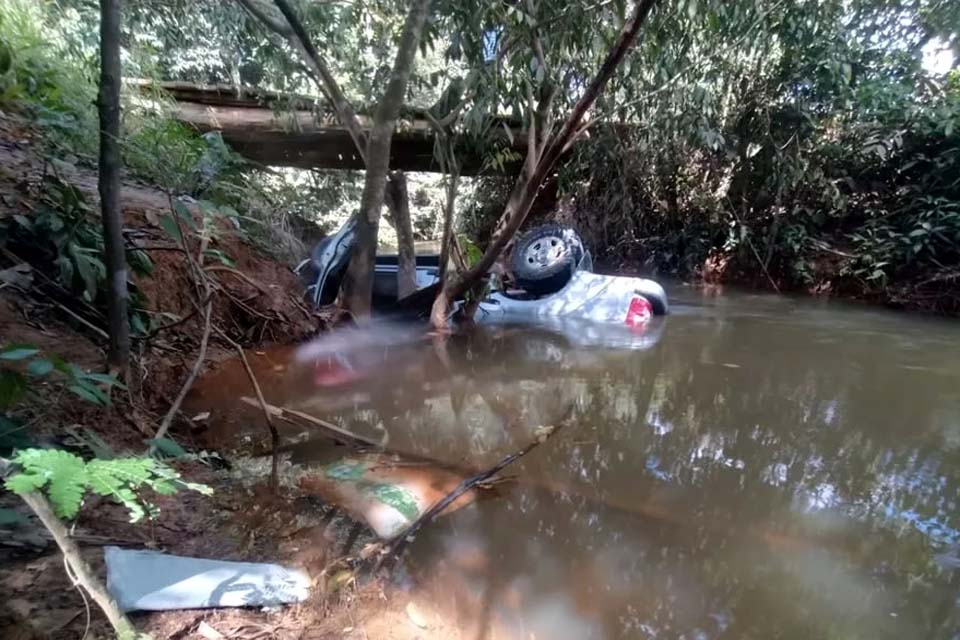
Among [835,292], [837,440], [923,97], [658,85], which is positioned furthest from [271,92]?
[923,97]

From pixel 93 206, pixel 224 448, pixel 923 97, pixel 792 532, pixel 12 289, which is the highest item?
pixel 923 97

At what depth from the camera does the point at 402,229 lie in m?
5.97

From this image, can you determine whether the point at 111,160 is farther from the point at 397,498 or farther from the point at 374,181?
the point at 374,181

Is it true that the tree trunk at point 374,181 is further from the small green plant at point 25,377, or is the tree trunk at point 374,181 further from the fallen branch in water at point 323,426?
the small green plant at point 25,377

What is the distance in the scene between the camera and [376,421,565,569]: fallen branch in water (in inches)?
70.1

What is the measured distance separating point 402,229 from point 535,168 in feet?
6.17

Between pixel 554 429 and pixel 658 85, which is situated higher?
pixel 658 85

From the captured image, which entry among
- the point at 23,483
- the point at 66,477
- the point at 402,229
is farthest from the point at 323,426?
the point at 402,229

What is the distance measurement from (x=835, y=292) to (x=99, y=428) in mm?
8569

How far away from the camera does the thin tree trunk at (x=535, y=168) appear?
3176 mm

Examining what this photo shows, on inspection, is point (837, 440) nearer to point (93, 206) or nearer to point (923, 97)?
point (93, 206)

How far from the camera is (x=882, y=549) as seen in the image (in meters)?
1.88

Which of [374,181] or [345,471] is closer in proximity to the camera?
[345,471]

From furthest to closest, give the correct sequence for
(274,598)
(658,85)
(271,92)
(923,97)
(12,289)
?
(923,97) → (271,92) → (658,85) → (12,289) → (274,598)
